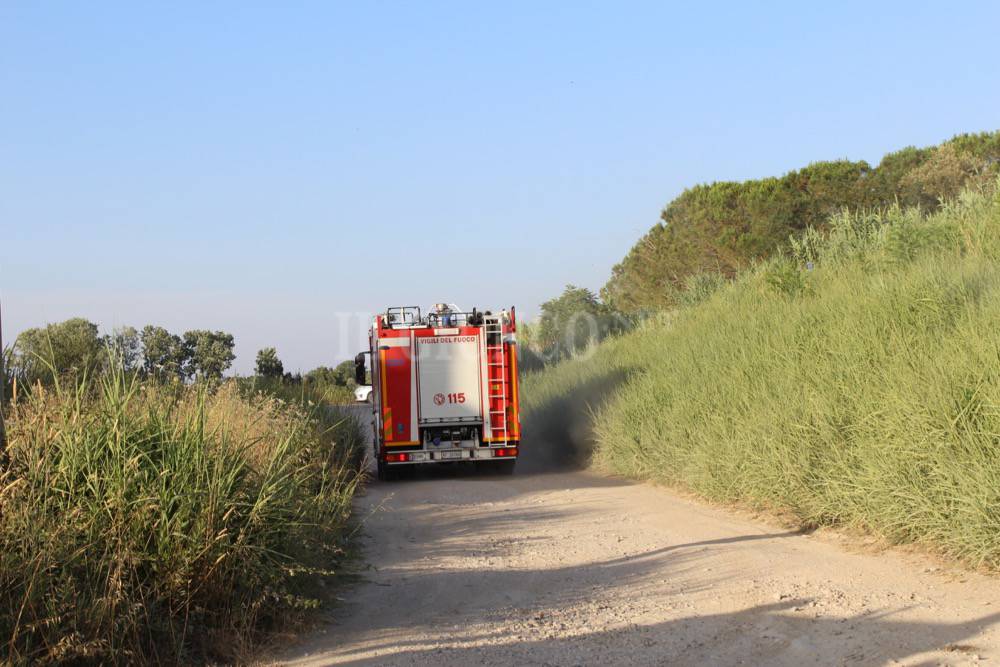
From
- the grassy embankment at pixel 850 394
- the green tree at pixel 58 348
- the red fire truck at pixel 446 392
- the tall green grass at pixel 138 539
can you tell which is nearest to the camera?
the tall green grass at pixel 138 539

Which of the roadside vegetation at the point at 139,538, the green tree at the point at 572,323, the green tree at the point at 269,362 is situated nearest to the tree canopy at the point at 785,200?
the green tree at the point at 572,323

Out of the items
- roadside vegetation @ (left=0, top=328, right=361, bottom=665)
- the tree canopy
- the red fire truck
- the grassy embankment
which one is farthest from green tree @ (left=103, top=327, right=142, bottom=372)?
the tree canopy

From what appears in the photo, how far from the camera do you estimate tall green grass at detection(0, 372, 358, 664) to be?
5543 millimetres

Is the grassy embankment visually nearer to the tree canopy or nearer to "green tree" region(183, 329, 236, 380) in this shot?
"green tree" region(183, 329, 236, 380)

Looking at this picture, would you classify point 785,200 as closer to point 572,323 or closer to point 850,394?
point 572,323

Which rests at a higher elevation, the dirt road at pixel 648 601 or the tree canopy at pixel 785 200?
the tree canopy at pixel 785 200

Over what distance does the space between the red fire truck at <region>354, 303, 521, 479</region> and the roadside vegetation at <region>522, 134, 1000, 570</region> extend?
190cm

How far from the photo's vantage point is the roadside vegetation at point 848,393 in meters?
8.09

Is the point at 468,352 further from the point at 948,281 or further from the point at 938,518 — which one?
the point at 938,518

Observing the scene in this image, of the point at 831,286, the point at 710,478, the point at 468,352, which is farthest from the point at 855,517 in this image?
the point at 468,352

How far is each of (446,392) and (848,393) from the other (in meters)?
9.68

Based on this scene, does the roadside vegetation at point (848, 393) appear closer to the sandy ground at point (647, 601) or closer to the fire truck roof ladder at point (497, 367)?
the sandy ground at point (647, 601)

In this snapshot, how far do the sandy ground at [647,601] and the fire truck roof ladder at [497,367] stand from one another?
23.4ft

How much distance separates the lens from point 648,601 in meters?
7.39
